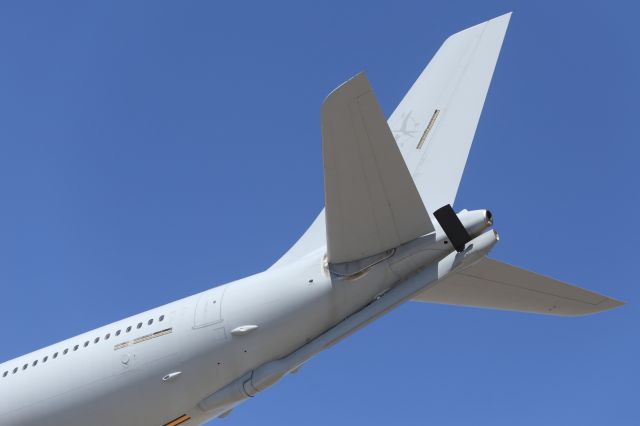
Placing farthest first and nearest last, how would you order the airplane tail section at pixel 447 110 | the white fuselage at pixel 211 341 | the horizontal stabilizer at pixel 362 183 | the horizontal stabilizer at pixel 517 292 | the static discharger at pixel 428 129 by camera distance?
the static discharger at pixel 428 129, the airplane tail section at pixel 447 110, the horizontal stabilizer at pixel 517 292, the white fuselage at pixel 211 341, the horizontal stabilizer at pixel 362 183

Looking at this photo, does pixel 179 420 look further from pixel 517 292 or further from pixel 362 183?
pixel 517 292

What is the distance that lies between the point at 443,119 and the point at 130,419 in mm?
8554

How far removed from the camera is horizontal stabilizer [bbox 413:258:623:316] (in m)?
15.0

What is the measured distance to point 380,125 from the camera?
12.0 metres

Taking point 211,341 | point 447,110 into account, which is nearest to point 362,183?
point 447,110

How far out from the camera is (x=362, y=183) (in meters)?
12.7

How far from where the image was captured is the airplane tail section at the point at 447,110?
15.3 metres

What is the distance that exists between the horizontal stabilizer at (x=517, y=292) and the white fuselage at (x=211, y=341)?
93 cm

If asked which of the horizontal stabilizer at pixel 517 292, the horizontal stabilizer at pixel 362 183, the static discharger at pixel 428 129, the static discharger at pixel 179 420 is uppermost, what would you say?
the static discharger at pixel 428 129

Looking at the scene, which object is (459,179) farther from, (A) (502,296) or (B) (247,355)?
(B) (247,355)

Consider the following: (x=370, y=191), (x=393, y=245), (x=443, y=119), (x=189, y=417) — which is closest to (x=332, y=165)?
(x=370, y=191)

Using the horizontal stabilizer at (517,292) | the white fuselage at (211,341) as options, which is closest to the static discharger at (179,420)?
the white fuselage at (211,341)

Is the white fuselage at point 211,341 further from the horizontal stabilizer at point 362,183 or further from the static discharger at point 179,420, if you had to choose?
the horizontal stabilizer at point 362,183

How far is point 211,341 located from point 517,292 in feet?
19.1
